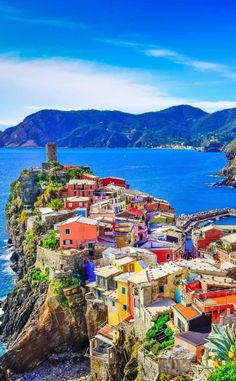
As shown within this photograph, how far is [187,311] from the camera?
99.9 feet

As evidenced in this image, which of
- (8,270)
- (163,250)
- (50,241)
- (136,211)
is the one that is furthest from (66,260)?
(8,270)

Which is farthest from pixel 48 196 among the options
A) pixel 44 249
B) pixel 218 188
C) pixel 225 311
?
pixel 218 188

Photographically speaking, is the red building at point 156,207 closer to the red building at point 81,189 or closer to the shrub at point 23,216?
the red building at point 81,189

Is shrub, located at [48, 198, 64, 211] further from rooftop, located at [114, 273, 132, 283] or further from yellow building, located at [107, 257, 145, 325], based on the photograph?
rooftop, located at [114, 273, 132, 283]

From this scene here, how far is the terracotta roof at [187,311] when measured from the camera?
2967 cm

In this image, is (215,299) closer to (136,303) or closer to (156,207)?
(136,303)

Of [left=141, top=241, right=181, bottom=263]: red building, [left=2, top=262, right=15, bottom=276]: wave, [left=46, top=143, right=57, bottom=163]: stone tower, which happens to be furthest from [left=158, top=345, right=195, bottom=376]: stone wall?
[left=46, top=143, right=57, bottom=163]: stone tower

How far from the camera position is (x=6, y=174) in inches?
7382

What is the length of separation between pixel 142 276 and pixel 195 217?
2217 inches

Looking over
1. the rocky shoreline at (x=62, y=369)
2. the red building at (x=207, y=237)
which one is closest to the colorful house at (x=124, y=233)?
the red building at (x=207, y=237)

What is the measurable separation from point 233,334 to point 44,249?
2814 centimetres

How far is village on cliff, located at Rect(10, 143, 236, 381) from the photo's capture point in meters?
28.8

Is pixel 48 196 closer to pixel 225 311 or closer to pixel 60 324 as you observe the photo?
pixel 60 324

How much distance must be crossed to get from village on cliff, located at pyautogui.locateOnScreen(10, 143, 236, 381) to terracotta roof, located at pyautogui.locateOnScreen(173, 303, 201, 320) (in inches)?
2.5
